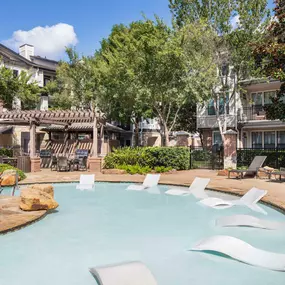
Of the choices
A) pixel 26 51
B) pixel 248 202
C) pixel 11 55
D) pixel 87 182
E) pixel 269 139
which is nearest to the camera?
pixel 248 202

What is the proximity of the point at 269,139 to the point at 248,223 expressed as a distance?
21.2 m

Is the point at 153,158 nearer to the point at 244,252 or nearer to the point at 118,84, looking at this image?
the point at 118,84

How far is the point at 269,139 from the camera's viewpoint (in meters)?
26.3

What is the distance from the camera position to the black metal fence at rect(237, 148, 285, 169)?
17312 mm

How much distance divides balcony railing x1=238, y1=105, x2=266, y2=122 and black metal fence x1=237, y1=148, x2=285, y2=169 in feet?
28.3

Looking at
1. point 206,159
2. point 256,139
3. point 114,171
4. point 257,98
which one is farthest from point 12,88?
point 256,139

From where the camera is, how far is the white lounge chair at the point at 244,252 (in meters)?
4.67

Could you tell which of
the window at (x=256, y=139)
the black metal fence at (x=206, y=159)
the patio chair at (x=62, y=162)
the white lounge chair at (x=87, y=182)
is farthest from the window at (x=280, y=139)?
A: the white lounge chair at (x=87, y=182)

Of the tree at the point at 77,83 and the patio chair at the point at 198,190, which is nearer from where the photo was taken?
the patio chair at the point at 198,190

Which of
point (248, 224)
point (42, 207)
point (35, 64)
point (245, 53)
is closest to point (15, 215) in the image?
point (42, 207)

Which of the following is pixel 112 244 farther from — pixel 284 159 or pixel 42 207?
pixel 284 159

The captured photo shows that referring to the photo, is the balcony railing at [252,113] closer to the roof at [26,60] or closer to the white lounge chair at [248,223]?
the white lounge chair at [248,223]

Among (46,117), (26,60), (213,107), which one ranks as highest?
(26,60)

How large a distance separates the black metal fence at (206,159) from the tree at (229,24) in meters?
5.28
